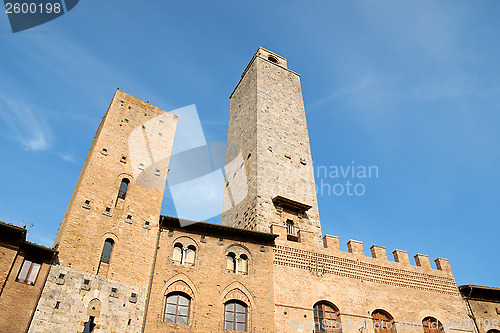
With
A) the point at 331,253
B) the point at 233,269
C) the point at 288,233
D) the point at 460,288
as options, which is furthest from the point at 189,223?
the point at 460,288

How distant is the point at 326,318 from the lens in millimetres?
15805

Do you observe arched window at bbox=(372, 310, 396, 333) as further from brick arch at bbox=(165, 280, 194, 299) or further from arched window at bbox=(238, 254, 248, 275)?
brick arch at bbox=(165, 280, 194, 299)

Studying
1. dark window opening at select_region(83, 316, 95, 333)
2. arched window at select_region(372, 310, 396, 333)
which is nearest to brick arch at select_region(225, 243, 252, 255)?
dark window opening at select_region(83, 316, 95, 333)

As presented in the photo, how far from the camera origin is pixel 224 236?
16.4 m

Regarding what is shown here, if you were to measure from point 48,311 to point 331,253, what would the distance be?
1191 centimetres

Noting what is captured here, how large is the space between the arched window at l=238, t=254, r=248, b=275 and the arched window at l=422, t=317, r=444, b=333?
8.66 m

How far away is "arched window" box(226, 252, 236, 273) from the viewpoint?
15.7 metres

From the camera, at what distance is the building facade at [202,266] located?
44.3 feet

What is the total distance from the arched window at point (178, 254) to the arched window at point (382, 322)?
349 inches

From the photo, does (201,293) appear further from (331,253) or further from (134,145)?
(134,145)

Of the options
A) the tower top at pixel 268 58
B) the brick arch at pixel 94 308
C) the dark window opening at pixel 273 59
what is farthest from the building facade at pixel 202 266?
the dark window opening at pixel 273 59

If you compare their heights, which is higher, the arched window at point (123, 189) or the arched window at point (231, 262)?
the arched window at point (123, 189)

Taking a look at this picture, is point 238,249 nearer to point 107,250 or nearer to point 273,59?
point 107,250

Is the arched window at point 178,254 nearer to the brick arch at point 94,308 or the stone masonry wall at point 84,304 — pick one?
the stone masonry wall at point 84,304
